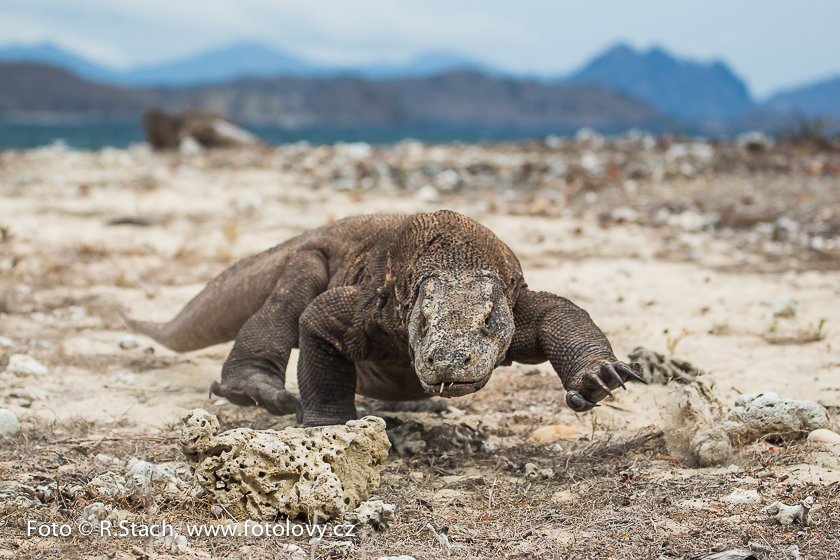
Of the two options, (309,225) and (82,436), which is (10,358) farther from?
(309,225)

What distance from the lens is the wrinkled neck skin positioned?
276cm

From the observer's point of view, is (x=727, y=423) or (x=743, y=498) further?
(x=727, y=423)

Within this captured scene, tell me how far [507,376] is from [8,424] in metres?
2.80

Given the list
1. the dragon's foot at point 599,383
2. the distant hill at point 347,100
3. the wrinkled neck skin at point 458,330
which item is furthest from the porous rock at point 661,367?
the distant hill at point 347,100

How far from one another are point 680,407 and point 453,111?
16402 centimetres

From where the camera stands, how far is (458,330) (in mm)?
2854

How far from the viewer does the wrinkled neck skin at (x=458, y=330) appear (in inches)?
109

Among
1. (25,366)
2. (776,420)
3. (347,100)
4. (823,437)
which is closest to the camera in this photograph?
(823,437)

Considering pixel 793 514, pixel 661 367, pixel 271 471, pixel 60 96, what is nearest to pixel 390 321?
pixel 271 471

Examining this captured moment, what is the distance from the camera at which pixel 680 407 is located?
349 cm

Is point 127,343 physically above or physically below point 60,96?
below

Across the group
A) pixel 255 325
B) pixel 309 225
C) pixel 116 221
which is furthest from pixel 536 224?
pixel 255 325

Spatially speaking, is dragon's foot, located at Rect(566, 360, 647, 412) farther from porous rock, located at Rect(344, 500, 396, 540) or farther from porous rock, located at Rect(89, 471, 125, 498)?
porous rock, located at Rect(89, 471, 125, 498)

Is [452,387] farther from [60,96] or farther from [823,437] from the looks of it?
[60,96]
